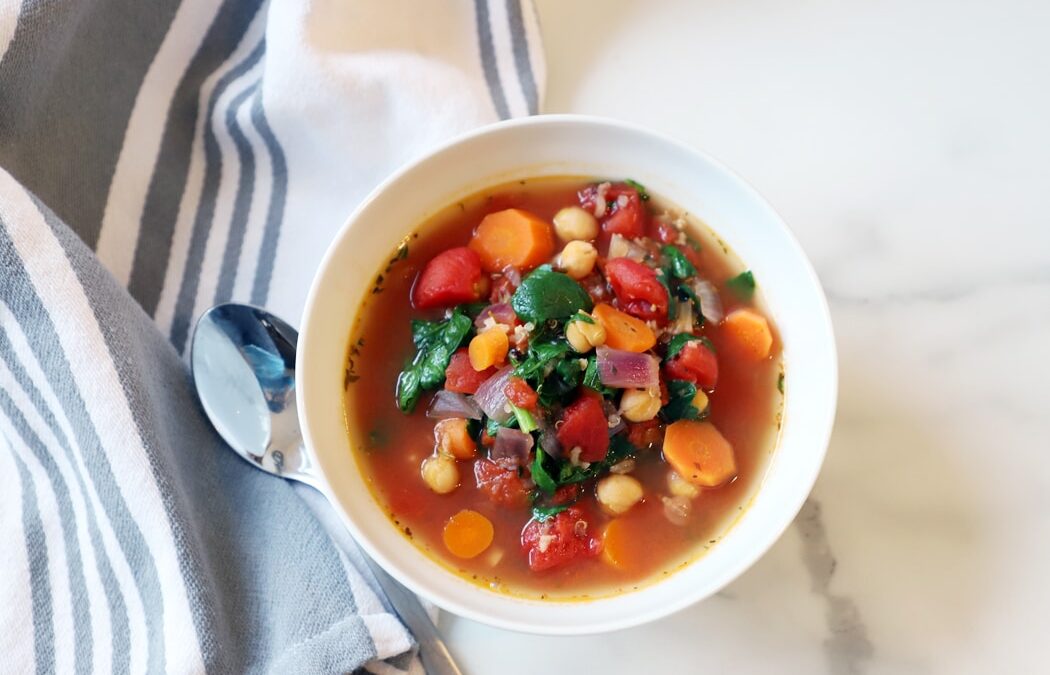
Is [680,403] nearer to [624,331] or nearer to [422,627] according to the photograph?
[624,331]

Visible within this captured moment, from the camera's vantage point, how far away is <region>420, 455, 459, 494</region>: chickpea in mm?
2180

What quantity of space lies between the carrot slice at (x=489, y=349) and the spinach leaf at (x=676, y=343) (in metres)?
0.41

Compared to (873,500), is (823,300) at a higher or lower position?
higher

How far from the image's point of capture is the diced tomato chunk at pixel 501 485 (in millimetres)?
2168

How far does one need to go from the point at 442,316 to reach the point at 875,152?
1416mm

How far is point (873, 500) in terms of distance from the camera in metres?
2.39

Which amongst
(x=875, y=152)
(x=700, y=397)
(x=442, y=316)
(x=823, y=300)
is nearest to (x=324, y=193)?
(x=442, y=316)

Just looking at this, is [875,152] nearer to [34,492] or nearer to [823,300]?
[823,300]

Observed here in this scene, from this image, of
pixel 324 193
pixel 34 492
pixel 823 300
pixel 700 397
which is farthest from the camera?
pixel 324 193

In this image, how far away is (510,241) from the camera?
2.34 metres

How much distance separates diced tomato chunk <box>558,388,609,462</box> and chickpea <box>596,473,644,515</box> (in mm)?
100

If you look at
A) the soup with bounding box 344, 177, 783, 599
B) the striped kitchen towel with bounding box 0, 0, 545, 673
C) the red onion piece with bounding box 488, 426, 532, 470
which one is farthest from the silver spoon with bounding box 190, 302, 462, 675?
the red onion piece with bounding box 488, 426, 532, 470

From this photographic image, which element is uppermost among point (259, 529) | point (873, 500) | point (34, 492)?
point (34, 492)

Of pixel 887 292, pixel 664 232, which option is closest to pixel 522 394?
pixel 664 232
